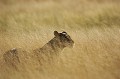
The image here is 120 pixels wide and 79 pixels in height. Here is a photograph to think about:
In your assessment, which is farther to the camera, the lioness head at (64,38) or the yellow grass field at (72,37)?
the lioness head at (64,38)

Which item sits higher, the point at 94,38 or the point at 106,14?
the point at 106,14

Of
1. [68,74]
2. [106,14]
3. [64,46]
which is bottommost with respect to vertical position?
[68,74]

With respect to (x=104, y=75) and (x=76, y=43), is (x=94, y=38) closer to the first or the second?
(x=76, y=43)

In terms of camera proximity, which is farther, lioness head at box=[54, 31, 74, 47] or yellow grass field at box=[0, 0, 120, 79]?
lioness head at box=[54, 31, 74, 47]

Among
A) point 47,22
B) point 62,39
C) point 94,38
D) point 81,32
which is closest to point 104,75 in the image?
point 62,39

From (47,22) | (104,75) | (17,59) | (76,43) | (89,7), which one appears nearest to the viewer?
(104,75)

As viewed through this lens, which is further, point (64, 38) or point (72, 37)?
point (72, 37)

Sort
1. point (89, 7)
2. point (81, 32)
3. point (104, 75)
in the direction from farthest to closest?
point (89, 7), point (81, 32), point (104, 75)

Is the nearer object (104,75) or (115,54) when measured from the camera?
(104,75)
